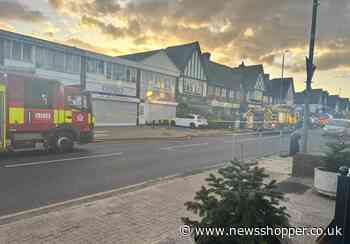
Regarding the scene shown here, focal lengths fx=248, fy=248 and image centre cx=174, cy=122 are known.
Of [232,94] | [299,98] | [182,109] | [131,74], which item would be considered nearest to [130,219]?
[131,74]

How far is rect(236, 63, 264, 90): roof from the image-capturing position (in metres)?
57.0

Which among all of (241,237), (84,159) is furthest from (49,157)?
(241,237)

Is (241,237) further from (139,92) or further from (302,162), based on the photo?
(139,92)

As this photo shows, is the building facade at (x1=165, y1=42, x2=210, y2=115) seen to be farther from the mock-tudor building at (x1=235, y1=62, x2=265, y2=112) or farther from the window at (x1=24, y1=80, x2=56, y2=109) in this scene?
the window at (x1=24, y1=80, x2=56, y2=109)

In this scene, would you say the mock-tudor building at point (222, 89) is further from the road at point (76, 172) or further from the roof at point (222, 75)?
the road at point (76, 172)

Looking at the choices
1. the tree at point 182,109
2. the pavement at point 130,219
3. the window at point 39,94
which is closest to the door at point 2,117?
the window at point 39,94

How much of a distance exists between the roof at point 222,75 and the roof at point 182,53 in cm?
568

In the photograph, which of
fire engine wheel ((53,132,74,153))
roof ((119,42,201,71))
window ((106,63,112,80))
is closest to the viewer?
fire engine wheel ((53,132,74,153))

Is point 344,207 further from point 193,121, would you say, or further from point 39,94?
point 193,121

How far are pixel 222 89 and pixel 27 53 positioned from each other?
35.0m

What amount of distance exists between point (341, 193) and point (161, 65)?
33619 millimetres

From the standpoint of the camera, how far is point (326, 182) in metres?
5.88

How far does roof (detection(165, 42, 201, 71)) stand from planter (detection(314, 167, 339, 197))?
113 feet

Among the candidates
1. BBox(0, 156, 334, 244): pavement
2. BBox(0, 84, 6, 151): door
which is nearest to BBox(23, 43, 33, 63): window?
BBox(0, 84, 6, 151): door
